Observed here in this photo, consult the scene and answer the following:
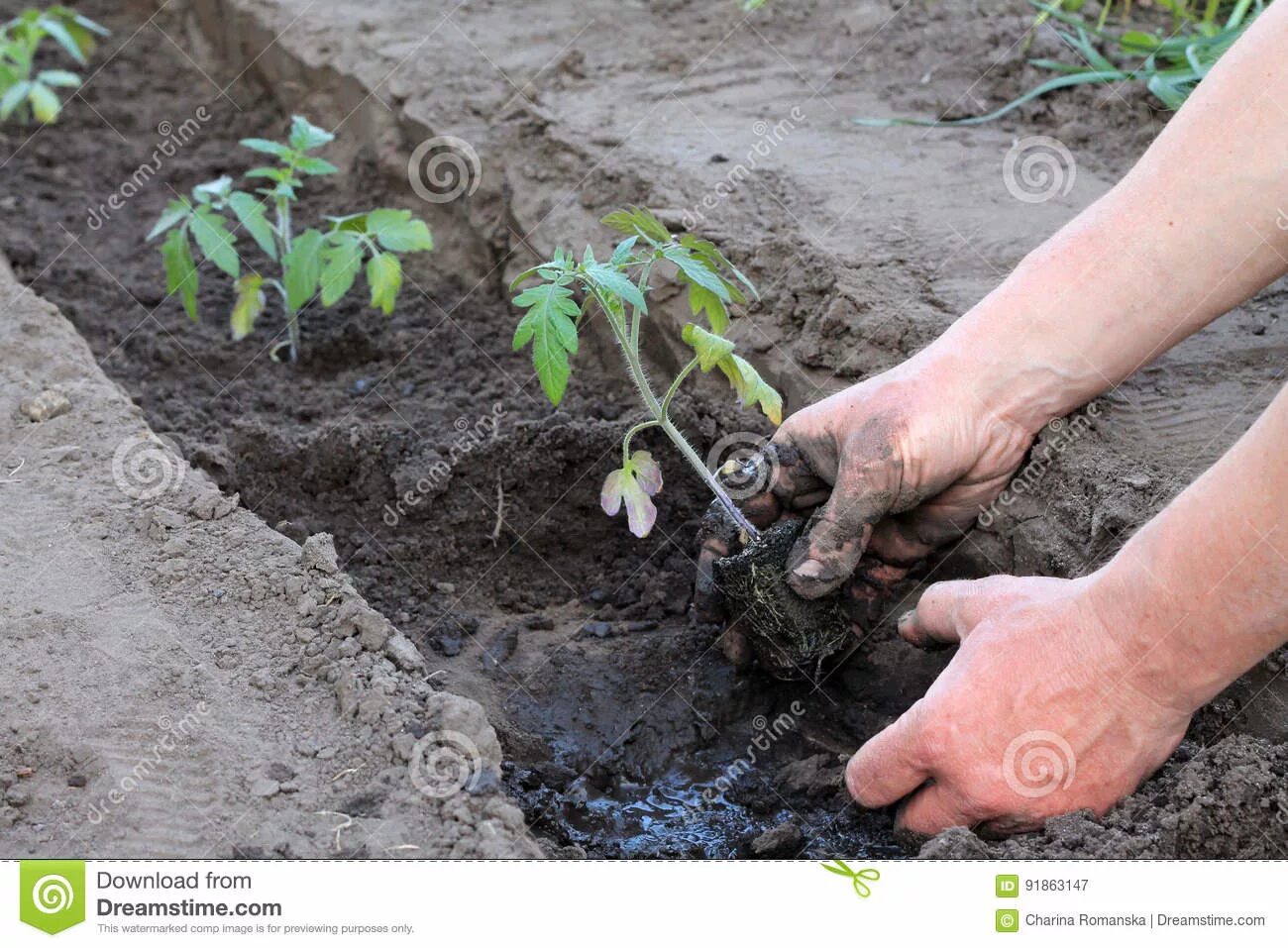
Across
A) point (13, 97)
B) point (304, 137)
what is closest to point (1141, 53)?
point (304, 137)

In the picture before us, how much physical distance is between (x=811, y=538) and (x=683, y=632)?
456mm

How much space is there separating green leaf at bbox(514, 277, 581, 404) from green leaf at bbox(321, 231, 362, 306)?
1.04 metres

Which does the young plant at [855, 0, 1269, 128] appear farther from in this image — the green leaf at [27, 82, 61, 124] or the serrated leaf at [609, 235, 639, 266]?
the green leaf at [27, 82, 61, 124]

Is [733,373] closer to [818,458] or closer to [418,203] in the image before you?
[818,458]

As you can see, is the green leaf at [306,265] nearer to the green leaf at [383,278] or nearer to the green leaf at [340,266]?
the green leaf at [340,266]

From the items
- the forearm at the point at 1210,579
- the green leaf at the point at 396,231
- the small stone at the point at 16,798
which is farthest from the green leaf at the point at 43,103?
the forearm at the point at 1210,579

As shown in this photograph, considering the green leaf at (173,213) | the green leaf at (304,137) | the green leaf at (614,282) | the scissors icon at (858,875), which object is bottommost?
the scissors icon at (858,875)

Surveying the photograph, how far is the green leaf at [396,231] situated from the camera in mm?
3391

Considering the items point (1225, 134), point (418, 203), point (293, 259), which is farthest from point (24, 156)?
point (1225, 134)

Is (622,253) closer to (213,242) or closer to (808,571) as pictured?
(808,571)

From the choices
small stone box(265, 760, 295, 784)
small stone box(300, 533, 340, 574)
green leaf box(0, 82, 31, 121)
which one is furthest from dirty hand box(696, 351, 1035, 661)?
green leaf box(0, 82, 31, 121)

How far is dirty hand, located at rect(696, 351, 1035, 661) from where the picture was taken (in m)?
2.59

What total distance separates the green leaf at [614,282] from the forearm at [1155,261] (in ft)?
2.17

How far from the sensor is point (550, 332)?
8.04 feet
